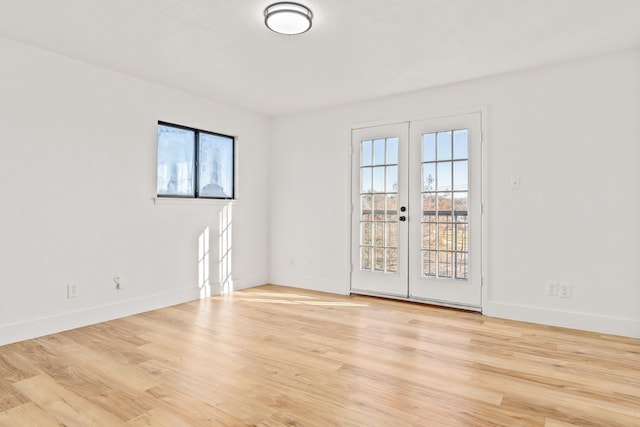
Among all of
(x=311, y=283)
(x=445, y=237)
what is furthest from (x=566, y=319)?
(x=311, y=283)

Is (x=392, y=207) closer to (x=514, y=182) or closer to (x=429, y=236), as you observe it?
(x=429, y=236)

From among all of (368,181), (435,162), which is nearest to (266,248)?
(368,181)

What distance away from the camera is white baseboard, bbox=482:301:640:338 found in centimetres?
327

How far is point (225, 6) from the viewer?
102 inches

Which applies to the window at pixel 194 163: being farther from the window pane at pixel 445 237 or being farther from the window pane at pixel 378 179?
the window pane at pixel 445 237

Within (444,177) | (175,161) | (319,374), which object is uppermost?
(175,161)

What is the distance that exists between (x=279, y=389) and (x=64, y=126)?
2.93 meters

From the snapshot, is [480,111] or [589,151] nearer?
[589,151]

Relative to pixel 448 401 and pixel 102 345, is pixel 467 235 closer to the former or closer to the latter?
pixel 448 401

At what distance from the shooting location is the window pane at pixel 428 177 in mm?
4262

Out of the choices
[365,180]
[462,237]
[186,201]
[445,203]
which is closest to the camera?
[462,237]

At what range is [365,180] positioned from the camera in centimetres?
477

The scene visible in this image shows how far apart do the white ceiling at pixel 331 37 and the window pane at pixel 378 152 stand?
0.75 m

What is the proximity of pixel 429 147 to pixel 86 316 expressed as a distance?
12.6 feet
